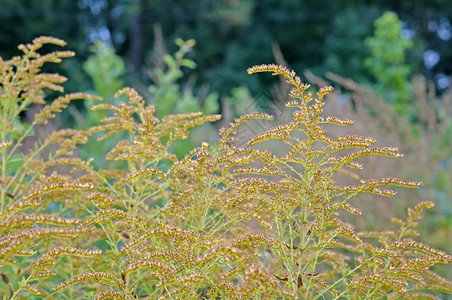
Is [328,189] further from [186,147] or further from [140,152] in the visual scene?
[186,147]

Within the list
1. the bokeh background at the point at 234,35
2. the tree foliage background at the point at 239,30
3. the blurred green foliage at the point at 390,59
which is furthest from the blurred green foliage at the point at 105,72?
the tree foliage background at the point at 239,30

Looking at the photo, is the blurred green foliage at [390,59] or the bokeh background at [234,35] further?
the bokeh background at [234,35]

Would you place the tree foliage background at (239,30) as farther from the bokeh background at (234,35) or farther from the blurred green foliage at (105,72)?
the blurred green foliage at (105,72)

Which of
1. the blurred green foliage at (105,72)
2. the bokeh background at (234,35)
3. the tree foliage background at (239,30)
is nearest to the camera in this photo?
the blurred green foliage at (105,72)

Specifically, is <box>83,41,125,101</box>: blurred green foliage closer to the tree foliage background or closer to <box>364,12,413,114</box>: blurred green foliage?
<box>364,12,413,114</box>: blurred green foliage

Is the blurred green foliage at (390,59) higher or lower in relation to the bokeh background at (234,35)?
lower

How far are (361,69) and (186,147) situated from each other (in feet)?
62.9

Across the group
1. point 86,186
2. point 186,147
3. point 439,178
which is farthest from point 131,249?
point 439,178

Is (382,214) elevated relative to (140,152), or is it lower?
elevated

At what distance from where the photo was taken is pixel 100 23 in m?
26.1

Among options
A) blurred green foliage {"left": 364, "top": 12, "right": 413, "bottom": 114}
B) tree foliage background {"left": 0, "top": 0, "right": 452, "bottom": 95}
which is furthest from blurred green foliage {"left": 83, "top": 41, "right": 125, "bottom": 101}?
tree foliage background {"left": 0, "top": 0, "right": 452, "bottom": 95}

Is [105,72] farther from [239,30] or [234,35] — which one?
[234,35]

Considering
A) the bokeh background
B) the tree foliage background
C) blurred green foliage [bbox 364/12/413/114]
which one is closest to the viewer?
blurred green foliage [bbox 364/12/413/114]

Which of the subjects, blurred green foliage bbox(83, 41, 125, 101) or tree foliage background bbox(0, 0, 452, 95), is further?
tree foliage background bbox(0, 0, 452, 95)
